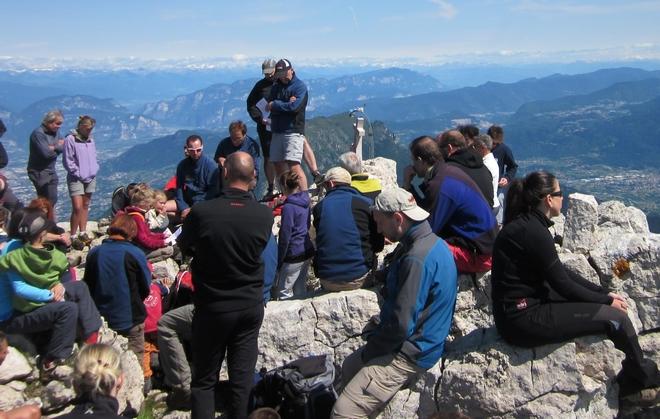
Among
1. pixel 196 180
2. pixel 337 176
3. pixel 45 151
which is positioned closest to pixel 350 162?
pixel 337 176

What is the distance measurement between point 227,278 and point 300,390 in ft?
5.27

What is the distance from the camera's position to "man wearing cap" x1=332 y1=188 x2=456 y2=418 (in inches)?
200

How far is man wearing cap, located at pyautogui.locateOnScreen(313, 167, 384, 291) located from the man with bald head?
→ 5.57ft

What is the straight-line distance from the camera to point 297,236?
26.6 feet

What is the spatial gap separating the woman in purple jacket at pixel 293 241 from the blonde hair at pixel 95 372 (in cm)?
363

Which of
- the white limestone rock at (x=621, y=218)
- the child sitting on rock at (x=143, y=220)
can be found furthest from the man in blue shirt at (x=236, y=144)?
the white limestone rock at (x=621, y=218)

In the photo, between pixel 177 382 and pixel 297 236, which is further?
pixel 297 236

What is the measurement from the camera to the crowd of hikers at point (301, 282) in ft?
17.1

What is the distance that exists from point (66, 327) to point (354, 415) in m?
3.76

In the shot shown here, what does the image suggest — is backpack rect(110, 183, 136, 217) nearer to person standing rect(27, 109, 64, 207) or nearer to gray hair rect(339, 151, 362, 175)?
person standing rect(27, 109, 64, 207)

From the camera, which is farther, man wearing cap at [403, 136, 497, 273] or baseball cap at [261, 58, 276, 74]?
baseball cap at [261, 58, 276, 74]

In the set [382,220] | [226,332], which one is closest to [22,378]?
[226,332]

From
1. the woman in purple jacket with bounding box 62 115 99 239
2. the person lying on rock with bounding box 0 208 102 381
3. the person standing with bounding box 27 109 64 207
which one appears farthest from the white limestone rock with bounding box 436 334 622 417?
the person standing with bounding box 27 109 64 207

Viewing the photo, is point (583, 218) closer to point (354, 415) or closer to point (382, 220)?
point (382, 220)
